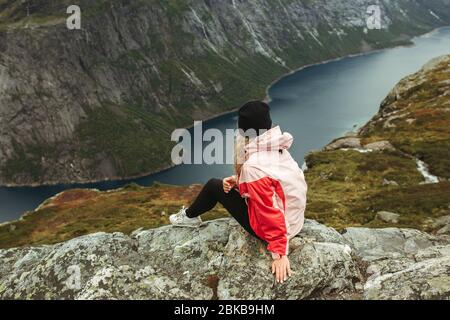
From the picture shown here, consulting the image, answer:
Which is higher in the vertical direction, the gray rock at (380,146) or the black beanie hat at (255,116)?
the black beanie hat at (255,116)

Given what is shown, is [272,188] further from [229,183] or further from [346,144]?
[346,144]

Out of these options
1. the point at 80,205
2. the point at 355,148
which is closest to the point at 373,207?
the point at 355,148

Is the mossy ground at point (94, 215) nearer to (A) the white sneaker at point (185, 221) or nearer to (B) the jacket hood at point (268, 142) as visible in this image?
(A) the white sneaker at point (185, 221)

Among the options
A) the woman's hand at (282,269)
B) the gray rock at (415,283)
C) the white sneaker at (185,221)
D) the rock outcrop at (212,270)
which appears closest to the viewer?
the gray rock at (415,283)

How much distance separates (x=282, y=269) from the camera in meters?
12.6

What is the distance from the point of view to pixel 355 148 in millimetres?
73812

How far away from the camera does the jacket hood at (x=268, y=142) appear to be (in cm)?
1270

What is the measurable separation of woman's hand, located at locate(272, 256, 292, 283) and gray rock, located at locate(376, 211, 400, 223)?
23354 mm

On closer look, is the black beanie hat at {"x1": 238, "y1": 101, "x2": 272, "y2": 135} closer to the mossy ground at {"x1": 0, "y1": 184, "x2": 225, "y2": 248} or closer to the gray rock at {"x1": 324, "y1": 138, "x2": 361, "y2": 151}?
the mossy ground at {"x1": 0, "y1": 184, "x2": 225, "y2": 248}

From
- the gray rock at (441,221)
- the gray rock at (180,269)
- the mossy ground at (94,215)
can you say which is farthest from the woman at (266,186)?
the mossy ground at (94,215)

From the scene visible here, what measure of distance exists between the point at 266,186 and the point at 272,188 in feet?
0.91

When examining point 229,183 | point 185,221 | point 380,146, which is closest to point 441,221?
point 185,221

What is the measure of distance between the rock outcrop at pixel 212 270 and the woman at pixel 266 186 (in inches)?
28.1

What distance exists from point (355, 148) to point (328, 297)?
6399cm
